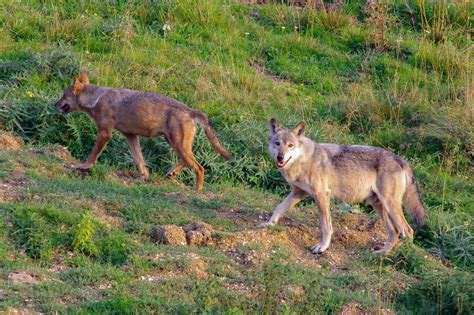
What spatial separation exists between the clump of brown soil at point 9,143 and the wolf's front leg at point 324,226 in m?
4.37

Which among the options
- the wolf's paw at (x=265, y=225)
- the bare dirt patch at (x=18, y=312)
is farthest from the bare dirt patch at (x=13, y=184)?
the wolf's paw at (x=265, y=225)

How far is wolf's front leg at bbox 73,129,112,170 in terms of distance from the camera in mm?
11570


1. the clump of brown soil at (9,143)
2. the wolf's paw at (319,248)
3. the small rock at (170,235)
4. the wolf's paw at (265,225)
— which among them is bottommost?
the wolf's paw at (319,248)

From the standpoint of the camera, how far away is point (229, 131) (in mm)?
13391

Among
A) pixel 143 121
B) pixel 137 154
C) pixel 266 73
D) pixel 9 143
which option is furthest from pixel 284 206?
pixel 266 73

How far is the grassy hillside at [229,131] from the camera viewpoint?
8289 millimetres

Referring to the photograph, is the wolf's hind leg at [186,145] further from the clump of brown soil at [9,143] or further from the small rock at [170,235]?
the small rock at [170,235]

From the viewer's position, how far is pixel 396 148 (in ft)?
46.3

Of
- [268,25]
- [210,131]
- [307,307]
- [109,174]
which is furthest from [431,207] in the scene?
[268,25]

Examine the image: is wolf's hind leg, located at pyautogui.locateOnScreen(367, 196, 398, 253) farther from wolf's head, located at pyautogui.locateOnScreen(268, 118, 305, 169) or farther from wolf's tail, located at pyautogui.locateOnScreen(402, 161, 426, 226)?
wolf's head, located at pyautogui.locateOnScreen(268, 118, 305, 169)

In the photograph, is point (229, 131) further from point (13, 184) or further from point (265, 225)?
point (13, 184)

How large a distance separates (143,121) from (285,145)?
95.6 inches

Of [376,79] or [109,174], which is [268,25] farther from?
[109,174]

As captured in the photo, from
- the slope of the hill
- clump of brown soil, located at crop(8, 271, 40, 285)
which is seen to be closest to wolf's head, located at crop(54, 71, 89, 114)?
the slope of the hill
